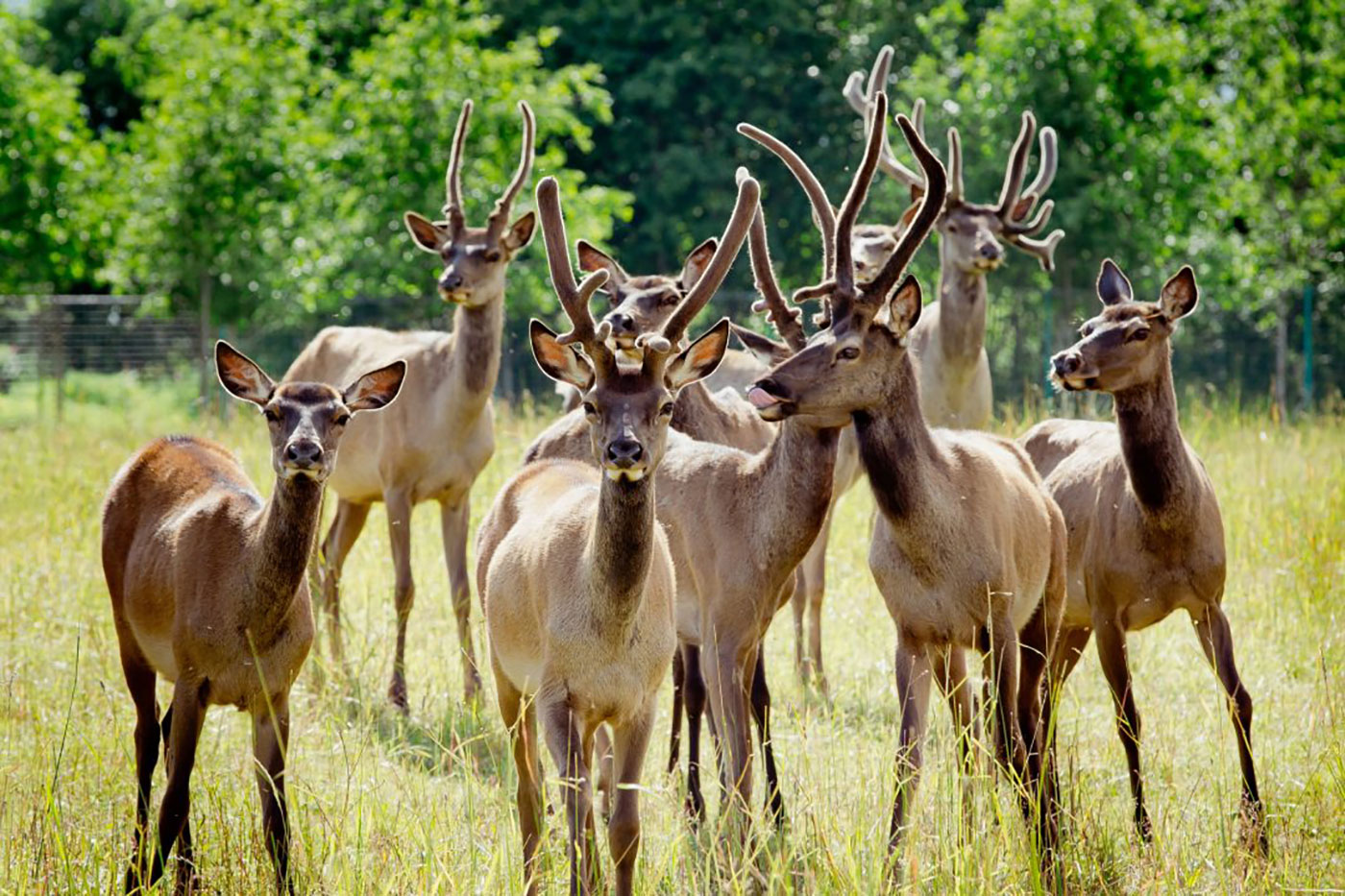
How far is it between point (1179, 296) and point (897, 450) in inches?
53.7

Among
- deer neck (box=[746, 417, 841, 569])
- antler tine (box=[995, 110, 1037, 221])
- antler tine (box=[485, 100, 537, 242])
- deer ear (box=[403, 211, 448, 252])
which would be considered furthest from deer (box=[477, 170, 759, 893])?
antler tine (box=[995, 110, 1037, 221])

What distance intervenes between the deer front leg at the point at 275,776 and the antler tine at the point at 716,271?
5.62 ft

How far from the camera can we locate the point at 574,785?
15.2 feet

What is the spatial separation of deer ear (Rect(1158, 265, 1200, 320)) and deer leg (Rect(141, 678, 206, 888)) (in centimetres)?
372

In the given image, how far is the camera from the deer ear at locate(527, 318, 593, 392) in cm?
520

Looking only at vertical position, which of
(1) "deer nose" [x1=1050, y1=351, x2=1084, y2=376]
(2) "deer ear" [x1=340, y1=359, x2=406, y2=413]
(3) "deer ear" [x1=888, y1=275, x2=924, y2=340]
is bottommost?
(2) "deer ear" [x1=340, y1=359, x2=406, y2=413]

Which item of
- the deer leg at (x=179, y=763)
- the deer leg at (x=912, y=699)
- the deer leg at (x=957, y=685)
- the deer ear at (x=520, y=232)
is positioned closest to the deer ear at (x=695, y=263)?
the deer ear at (x=520, y=232)

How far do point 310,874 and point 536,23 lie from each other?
82.0 feet

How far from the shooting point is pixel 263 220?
21.8m

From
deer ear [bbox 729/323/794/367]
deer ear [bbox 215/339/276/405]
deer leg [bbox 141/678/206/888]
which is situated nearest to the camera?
deer leg [bbox 141/678/206/888]

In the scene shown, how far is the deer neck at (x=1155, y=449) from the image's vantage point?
19.6ft

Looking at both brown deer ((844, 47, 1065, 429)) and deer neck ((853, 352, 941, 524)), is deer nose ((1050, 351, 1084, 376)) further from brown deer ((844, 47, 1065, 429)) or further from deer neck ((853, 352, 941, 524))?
brown deer ((844, 47, 1065, 429))

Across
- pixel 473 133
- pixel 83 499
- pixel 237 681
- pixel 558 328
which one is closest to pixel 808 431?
pixel 237 681

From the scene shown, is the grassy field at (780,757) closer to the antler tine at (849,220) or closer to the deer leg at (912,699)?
the deer leg at (912,699)
